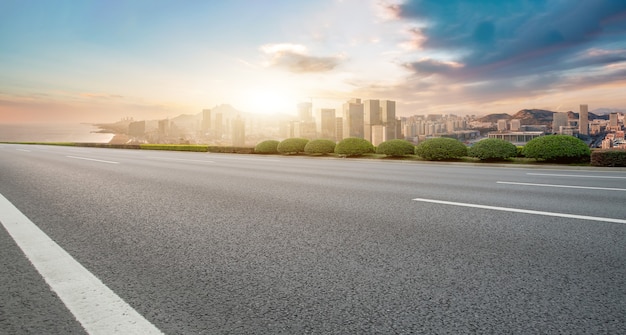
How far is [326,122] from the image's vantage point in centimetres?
5534

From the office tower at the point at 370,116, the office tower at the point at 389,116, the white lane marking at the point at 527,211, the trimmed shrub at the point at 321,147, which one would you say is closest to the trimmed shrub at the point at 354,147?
the trimmed shrub at the point at 321,147

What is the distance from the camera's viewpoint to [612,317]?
2.37m

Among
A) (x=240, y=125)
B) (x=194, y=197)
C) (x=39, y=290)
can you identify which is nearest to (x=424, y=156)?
(x=194, y=197)

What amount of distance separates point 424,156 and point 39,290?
19061mm

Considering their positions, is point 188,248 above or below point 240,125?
below

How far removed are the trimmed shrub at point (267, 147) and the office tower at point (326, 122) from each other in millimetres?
20563

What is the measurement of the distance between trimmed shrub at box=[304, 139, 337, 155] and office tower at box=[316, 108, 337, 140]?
23.7 meters

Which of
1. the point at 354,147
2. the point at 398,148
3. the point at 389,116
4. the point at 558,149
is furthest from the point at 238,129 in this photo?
the point at 558,149

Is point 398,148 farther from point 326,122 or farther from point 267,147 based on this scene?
point 326,122

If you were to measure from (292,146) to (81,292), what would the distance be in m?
24.8

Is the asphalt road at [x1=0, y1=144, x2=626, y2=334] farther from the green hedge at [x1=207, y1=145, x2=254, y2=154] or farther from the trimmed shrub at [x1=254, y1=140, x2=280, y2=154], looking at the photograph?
the green hedge at [x1=207, y1=145, x2=254, y2=154]

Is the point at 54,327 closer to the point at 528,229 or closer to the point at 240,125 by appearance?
the point at 528,229

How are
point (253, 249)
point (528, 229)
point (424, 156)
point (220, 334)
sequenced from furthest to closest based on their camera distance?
point (424, 156) → point (528, 229) → point (253, 249) → point (220, 334)

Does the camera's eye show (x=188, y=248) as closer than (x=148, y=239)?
Yes
